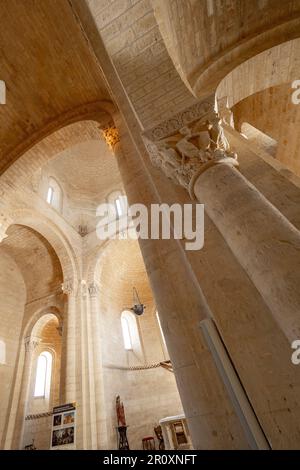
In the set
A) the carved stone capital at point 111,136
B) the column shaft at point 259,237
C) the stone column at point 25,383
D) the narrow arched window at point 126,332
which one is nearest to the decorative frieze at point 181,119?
the column shaft at point 259,237

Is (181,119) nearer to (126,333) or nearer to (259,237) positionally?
(259,237)

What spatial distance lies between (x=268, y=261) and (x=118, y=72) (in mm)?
3043

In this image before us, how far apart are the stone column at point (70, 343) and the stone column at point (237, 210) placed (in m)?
8.06

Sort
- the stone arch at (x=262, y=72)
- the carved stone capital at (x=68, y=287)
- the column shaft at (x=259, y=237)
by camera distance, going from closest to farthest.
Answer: the column shaft at (x=259, y=237), the stone arch at (x=262, y=72), the carved stone capital at (x=68, y=287)

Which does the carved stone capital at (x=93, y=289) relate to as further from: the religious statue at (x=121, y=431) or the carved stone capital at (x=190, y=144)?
the carved stone capital at (x=190, y=144)

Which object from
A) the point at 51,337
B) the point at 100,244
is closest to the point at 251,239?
the point at 100,244

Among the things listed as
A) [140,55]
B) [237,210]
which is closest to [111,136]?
[140,55]

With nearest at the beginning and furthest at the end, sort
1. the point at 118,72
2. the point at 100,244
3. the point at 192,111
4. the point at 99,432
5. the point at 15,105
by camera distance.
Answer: the point at 192,111
the point at 118,72
the point at 15,105
the point at 99,432
the point at 100,244

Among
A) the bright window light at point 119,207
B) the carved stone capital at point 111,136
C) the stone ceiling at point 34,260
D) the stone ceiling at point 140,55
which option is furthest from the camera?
the bright window light at point 119,207

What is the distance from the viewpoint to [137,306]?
470 inches

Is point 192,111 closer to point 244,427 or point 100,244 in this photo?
point 244,427

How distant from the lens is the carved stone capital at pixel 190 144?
2.30 m

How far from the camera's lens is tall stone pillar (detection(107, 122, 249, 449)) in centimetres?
154

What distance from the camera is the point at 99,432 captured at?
7359mm
